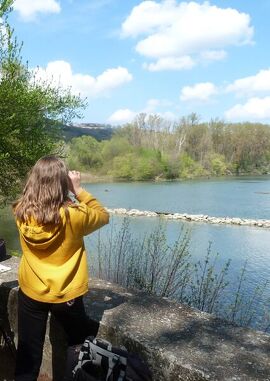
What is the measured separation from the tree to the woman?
9.00m

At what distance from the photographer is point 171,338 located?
2.26 metres

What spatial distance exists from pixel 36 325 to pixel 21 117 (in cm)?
1044

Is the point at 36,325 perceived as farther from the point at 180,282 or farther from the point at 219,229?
the point at 219,229

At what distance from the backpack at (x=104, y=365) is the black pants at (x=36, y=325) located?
33cm

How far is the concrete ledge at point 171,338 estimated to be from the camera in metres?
1.97

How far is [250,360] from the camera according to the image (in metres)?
2.03

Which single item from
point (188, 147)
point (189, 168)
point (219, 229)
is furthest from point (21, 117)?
point (188, 147)

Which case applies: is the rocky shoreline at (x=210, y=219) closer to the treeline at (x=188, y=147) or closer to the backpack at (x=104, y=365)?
the backpack at (x=104, y=365)

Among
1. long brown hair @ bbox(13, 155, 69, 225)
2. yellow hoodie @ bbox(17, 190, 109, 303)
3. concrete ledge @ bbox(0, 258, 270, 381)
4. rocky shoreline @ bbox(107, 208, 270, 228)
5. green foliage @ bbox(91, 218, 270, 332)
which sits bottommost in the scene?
rocky shoreline @ bbox(107, 208, 270, 228)

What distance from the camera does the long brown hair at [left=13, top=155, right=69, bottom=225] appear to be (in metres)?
2.17

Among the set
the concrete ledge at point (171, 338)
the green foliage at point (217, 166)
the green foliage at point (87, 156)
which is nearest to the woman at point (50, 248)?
the concrete ledge at point (171, 338)

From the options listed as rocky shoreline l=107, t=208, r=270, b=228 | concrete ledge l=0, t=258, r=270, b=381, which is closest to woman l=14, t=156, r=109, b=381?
concrete ledge l=0, t=258, r=270, b=381

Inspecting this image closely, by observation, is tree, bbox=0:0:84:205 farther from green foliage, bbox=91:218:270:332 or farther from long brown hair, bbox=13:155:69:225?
long brown hair, bbox=13:155:69:225

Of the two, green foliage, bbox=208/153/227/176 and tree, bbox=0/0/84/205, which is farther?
green foliage, bbox=208/153/227/176
